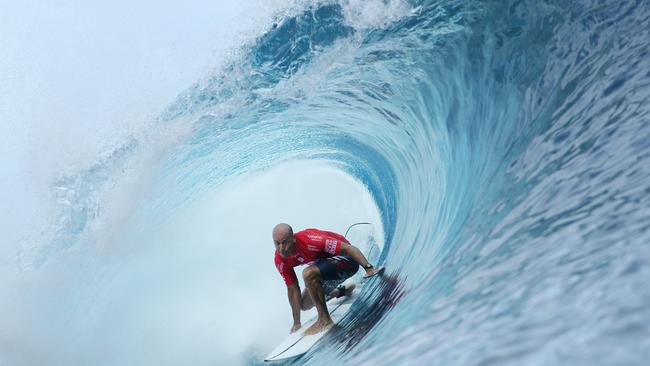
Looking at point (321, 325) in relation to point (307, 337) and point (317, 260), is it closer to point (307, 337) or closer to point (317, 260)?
point (307, 337)

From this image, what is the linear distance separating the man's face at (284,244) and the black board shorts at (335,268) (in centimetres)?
27

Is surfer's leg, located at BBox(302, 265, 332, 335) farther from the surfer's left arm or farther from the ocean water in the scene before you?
the surfer's left arm

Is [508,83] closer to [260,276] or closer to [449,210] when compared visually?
[449,210]

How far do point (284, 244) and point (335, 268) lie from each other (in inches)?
22.0

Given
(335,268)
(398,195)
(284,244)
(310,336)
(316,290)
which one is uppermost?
(398,195)

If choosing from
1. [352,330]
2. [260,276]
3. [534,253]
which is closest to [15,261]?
[260,276]

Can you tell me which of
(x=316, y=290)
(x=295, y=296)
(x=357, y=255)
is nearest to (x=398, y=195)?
(x=295, y=296)

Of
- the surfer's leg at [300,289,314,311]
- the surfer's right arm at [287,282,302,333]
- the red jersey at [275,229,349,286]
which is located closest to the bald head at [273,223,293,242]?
the red jersey at [275,229,349,286]

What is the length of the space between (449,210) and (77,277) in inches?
286

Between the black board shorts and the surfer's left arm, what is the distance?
0.09 metres

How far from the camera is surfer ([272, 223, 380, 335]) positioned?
4.70 m

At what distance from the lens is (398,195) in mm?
7848

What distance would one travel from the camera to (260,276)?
9883 mm

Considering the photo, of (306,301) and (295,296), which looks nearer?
(295,296)
